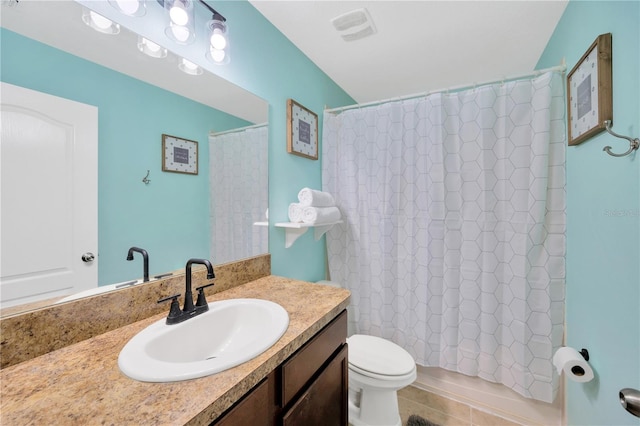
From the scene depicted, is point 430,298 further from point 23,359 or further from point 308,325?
point 23,359

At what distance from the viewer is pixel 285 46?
1.58 m

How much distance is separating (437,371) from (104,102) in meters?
2.26

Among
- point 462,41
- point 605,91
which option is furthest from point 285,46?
point 605,91

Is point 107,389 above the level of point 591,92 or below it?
below

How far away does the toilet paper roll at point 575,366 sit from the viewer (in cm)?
104

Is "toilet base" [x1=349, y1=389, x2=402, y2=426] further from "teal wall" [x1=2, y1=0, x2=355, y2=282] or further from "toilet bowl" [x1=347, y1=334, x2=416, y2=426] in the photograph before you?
"teal wall" [x1=2, y1=0, x2=355, y2=282]

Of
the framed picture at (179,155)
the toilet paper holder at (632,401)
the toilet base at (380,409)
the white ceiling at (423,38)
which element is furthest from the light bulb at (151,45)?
the toilet base at (380,409)

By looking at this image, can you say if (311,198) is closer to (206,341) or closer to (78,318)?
(206,341)

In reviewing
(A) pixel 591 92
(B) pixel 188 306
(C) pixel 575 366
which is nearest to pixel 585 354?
(C) pixel 575 366

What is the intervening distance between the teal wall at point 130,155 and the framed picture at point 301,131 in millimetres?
607

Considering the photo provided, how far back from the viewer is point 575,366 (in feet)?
3.53

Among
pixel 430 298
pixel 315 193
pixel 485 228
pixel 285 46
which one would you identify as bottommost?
pixel 430 298

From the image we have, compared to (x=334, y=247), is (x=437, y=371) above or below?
below

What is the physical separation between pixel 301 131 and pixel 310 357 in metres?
1.35
